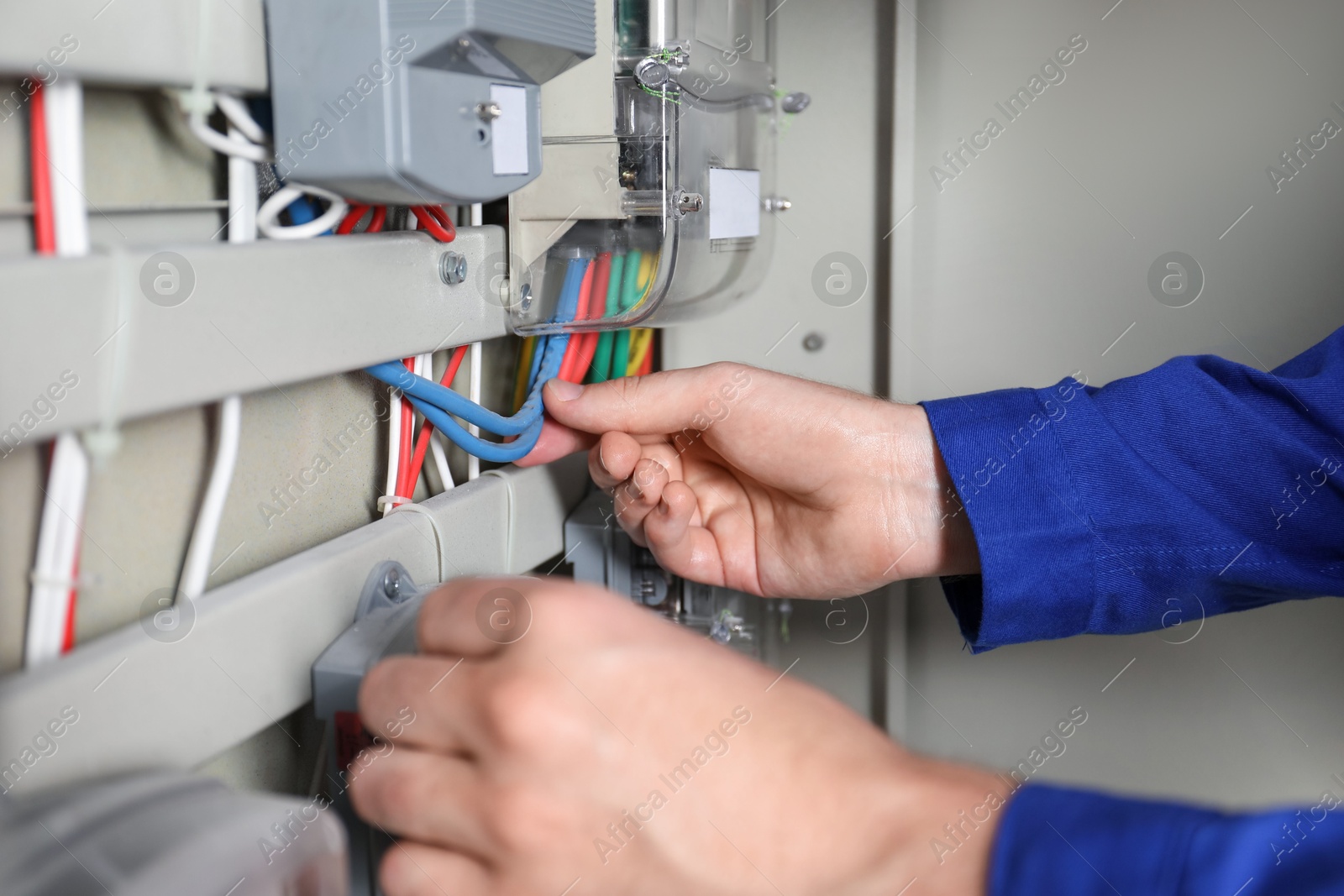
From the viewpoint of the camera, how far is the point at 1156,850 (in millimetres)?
438

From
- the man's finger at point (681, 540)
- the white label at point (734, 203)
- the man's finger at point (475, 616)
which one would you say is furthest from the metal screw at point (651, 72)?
the man's finger at point (475, 616)

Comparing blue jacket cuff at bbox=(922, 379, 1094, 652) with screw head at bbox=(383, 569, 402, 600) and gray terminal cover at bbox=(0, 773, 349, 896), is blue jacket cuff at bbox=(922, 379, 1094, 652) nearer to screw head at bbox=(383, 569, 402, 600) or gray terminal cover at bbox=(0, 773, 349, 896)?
screw head at bbox=(383, 569, 402, 600)

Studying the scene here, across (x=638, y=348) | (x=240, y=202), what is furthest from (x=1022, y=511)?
(x=240, y=202)

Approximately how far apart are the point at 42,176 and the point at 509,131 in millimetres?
276

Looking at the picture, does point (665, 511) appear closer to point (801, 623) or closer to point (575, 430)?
point (575, 430)

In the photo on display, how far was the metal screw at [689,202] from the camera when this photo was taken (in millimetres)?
814

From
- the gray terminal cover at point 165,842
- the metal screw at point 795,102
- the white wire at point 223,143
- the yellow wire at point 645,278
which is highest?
the metal screw at point 795,102

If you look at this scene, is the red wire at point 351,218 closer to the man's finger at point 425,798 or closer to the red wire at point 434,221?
the red wire at point 434,221

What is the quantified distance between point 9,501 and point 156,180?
0.20 m

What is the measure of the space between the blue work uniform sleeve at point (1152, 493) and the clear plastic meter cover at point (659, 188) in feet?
0.95

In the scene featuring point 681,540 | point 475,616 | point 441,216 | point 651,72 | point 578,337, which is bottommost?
point 681,540

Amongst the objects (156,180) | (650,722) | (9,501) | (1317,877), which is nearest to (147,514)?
(9,501)

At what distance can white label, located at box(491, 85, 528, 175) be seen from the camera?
0.63 meters

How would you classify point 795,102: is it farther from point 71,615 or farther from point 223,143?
point 71,615
